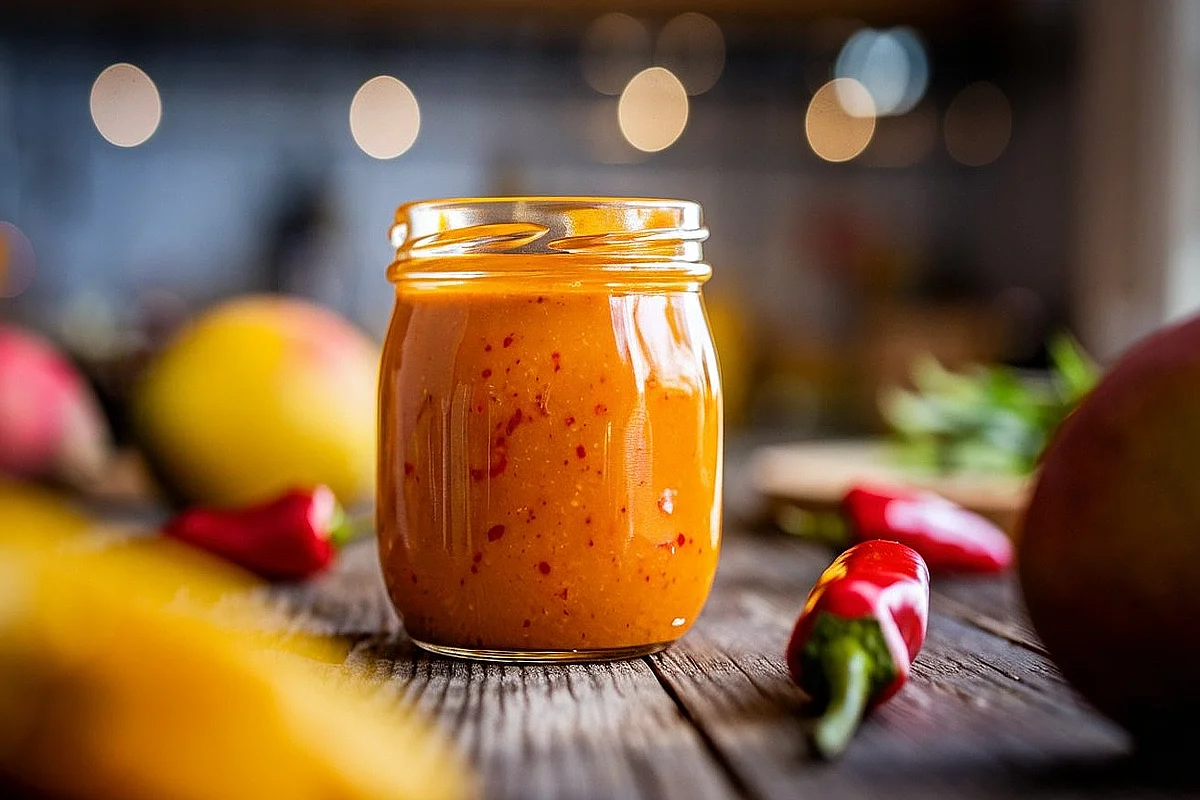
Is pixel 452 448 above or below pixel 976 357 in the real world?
above

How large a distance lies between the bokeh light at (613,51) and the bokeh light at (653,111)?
0.22 ft

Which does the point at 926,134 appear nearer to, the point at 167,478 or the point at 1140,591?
the point at 167,478

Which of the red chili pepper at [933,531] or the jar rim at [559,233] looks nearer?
the jar rim at [559,233]

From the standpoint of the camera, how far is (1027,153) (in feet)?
15.4

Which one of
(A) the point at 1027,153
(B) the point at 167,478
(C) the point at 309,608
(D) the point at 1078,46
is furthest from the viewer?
(A) the point at 1027,153

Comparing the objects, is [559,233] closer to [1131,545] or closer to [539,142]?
[1131,545]

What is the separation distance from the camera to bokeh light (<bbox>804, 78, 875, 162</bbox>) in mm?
4926

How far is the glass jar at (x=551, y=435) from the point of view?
615 mm

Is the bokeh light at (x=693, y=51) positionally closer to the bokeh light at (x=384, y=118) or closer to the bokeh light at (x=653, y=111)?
the bokeh light at (x=653, y=111)

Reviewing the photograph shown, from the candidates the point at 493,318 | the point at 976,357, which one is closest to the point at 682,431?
the point at 493,318

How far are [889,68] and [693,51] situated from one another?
0.82m

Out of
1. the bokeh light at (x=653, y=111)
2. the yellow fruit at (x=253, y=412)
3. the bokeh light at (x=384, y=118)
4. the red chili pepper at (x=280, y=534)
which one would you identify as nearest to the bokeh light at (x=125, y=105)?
the bokeh light at (x=384, y=118)

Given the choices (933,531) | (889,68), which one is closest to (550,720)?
(933,531)

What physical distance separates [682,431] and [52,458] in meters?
0.95
